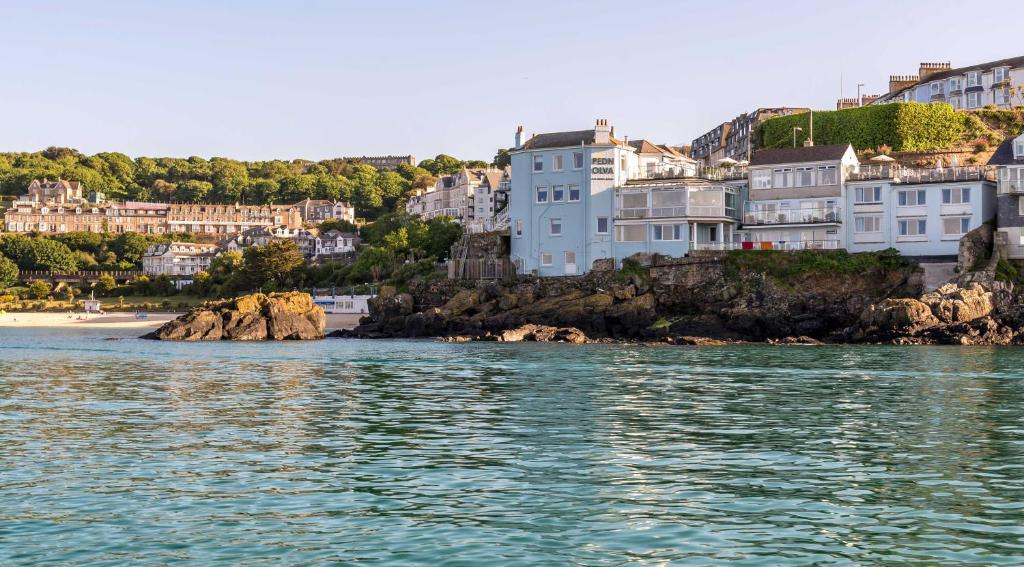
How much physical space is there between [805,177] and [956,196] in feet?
30.0

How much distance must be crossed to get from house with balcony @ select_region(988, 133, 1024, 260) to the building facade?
34.3 metres

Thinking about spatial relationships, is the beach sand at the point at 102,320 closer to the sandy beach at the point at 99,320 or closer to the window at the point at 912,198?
the sandy beach at the point at 99,320

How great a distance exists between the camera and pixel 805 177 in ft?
225

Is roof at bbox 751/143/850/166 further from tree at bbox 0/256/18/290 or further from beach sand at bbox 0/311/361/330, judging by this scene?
tree at bbox 0/256/18/290

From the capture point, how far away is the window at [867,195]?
66.2m

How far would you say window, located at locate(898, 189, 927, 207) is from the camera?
2549 inches

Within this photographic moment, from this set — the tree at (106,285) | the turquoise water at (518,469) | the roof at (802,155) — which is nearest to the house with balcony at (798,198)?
the roof at (802,155)

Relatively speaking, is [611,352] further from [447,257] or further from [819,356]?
[447,257]

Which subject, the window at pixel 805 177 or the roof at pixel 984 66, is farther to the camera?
the roof at pixel 984 66

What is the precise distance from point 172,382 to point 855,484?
25.2m

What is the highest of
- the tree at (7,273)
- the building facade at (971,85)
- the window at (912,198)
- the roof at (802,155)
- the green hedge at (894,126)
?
the building facade at (971,85)

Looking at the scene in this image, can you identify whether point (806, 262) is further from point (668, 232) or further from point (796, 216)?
point (668, 232)

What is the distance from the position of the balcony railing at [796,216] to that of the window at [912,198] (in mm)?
3676

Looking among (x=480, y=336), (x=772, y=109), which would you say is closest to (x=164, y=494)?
(x=480, y=336)
